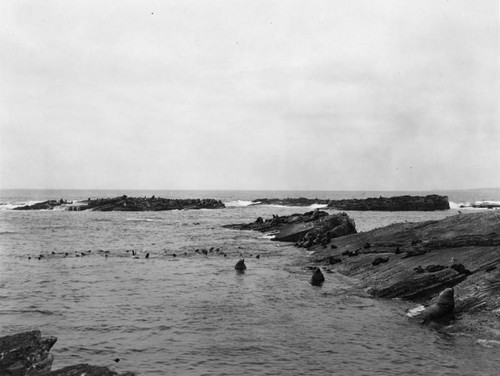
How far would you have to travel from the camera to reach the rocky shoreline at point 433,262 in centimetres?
2097

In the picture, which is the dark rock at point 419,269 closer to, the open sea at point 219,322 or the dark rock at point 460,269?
the dark rock at point 460,269

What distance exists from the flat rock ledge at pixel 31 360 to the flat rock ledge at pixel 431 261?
16094 millimetres

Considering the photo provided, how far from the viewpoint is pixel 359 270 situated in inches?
1235

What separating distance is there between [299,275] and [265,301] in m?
8.25

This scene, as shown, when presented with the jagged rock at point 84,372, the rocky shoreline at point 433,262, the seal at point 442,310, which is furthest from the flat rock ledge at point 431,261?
the jagged rock at point 84,372

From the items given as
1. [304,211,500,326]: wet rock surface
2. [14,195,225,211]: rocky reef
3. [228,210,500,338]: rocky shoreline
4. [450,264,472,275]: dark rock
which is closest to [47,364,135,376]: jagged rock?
[228,210,500,338]: rocky shoreline

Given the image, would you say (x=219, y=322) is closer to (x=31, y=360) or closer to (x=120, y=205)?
(x=31, y=360)

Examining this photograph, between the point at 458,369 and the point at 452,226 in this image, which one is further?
the point at 452,226


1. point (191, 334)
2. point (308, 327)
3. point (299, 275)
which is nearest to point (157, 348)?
point (191, 334)

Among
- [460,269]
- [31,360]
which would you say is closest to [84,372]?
[31,360]

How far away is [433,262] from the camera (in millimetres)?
27484

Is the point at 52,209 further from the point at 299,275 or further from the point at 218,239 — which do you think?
the point at 299,275

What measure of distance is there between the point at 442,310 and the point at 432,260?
8487 millimetres

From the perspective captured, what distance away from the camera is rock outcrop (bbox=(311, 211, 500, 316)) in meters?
22.0
